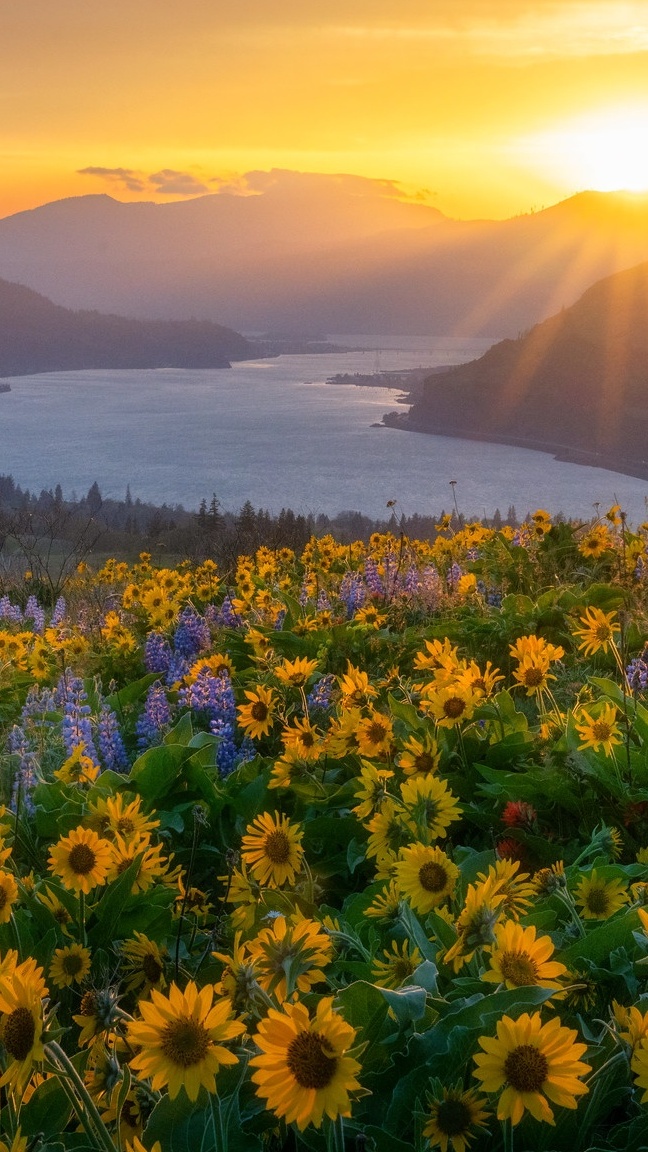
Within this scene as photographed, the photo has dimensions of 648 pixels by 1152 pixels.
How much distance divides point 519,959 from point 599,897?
584 mm

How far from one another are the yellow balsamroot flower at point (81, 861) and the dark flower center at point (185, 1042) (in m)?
0.65

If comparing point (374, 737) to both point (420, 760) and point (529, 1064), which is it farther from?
point (529, 1064)

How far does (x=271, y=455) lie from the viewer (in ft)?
200

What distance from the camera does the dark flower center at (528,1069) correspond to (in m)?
1.01

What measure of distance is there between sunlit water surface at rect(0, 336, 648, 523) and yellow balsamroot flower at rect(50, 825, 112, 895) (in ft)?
29.8

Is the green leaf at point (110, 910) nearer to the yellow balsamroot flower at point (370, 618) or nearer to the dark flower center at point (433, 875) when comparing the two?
the dark flower center at point (433, 875)

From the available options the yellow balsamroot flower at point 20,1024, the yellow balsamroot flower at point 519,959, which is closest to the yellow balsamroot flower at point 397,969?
the yellow balsamroot flower at point 519,959

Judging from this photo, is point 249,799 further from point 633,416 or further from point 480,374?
point 480,374

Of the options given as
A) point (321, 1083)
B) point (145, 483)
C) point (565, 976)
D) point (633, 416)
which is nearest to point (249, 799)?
point (565, 976)

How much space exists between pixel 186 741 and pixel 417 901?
1393 millimetres

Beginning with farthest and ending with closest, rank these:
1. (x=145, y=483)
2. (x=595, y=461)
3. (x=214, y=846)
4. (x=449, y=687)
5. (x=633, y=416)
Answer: (x=633, y=416) < (x=595, y=461) < (x=145, y=483) < (x=214, y=846) < (x=449, y=687)

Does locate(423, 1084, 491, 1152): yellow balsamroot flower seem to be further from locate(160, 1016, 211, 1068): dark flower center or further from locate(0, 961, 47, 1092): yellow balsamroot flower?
locate(0, 961, 47, 1092): yellow balsamroot flower

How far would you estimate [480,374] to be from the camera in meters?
87.1

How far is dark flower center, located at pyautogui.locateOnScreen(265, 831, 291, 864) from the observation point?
1744mm
